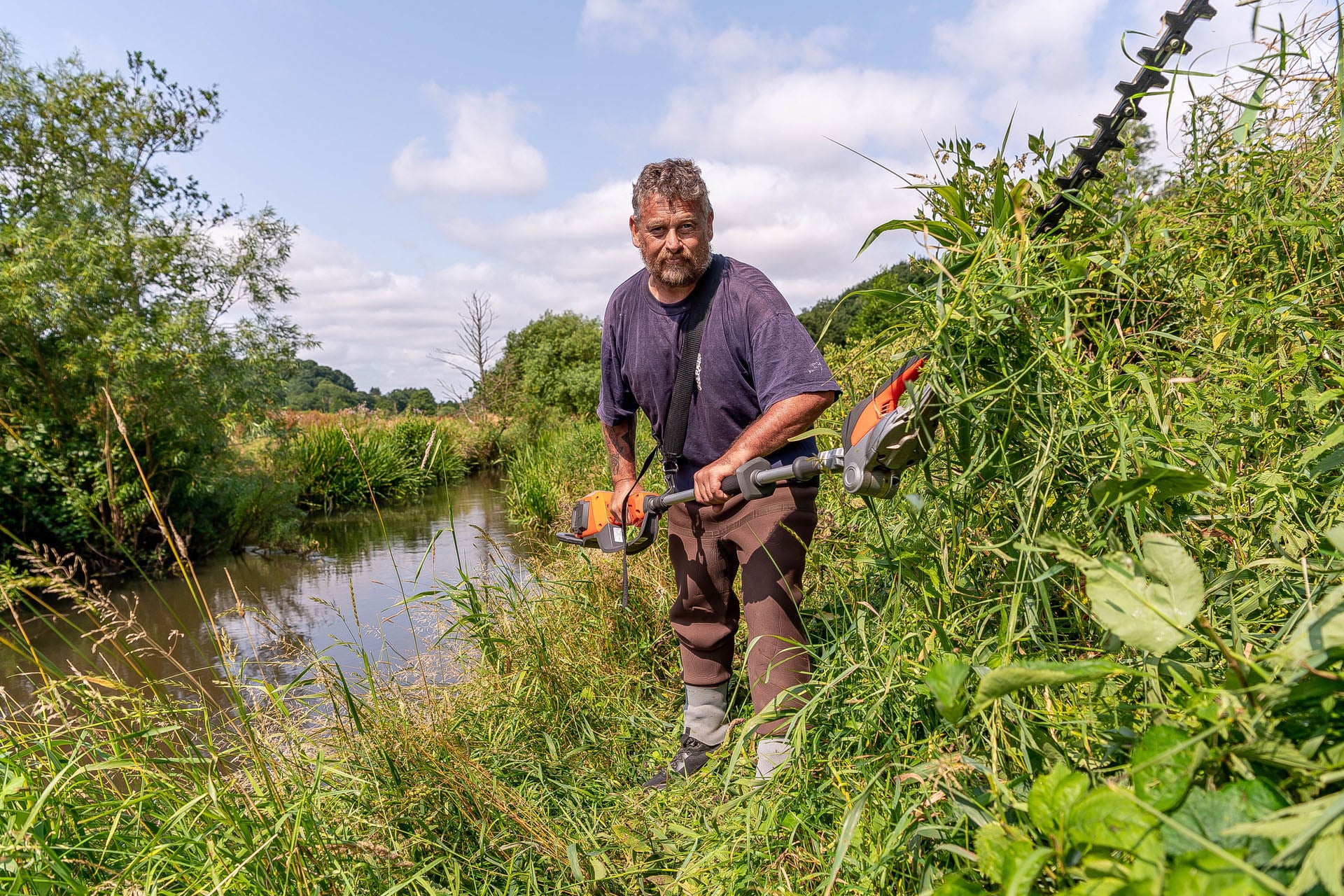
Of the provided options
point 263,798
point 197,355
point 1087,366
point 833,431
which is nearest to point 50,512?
point 197,355

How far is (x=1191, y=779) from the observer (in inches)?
32.3

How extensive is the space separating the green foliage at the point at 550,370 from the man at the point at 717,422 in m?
16.5

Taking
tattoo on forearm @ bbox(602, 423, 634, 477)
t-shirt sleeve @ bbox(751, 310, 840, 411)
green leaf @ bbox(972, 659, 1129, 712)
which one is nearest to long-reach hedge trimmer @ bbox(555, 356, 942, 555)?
t-shirt sleeve @ bbox(751, 310, 840, 411)

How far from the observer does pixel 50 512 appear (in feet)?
27.8

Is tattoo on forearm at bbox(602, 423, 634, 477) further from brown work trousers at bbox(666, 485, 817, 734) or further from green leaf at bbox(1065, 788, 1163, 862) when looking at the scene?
green leaf at bbox(1065, 788, 1163, 862)

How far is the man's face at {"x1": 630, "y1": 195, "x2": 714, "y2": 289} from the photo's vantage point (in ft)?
9.05

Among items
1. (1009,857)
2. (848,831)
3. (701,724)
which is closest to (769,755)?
(701,724)

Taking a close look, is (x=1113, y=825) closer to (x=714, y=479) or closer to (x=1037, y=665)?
(x=1037, y=665)

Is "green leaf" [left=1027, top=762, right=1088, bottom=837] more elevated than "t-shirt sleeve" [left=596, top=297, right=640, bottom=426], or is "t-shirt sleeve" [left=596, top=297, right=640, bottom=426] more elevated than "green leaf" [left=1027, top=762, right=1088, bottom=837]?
"t-shirt sleeve" [left=596, top=297, right=640, bottom=426]

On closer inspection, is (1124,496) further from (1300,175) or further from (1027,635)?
(1300,175)

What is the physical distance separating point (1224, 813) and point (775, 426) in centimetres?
176

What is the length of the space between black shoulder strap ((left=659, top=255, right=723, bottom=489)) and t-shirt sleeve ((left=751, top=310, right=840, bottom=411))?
9.3 inches

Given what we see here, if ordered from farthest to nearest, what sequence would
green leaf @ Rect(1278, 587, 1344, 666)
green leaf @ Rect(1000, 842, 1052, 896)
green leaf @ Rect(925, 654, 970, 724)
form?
green leaf @ Rect(925, 654, 970, 724) < green leaf @ Rect(1000, 842, 1052, 896) < green leaf @ Rect(1278, 587, 1344, 666)

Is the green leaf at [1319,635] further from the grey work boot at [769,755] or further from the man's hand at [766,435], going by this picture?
the man's hand at [766,435]
